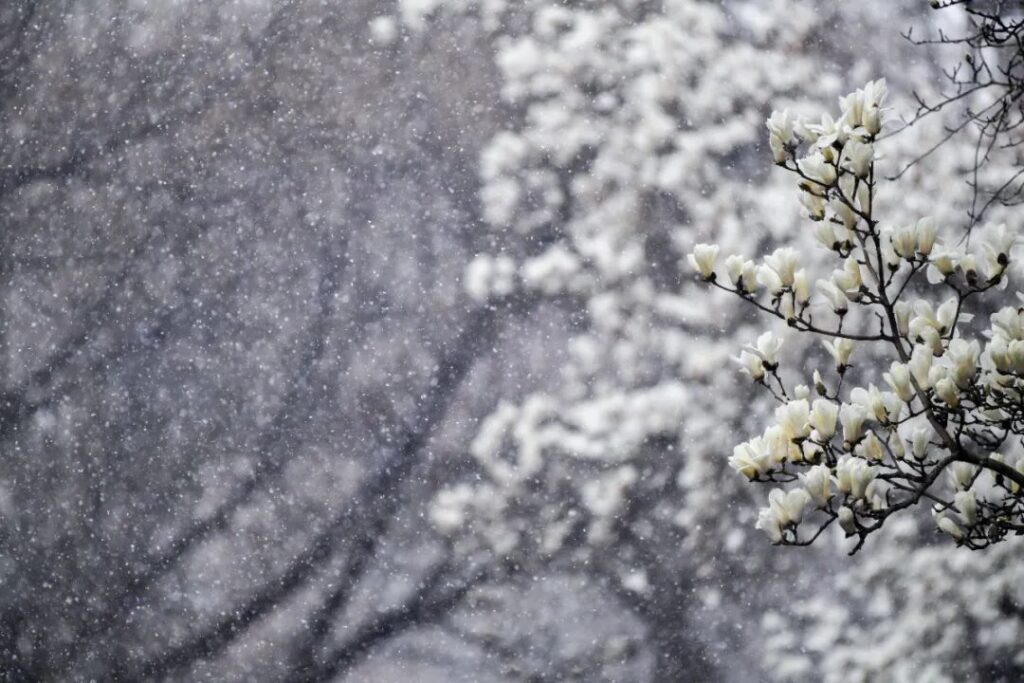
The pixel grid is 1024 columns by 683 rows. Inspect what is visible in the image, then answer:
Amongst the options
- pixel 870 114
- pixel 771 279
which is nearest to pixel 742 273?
pixel 771 279

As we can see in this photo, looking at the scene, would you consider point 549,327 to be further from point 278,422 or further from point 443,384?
point 278,422

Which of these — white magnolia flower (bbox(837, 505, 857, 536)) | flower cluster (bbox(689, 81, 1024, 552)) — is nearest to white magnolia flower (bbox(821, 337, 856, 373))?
flower cluster (bbox(689, 81, 1024, 552))

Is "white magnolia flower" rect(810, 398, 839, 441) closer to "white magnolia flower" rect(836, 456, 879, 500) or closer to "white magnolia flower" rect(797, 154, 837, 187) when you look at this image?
"white magnolia flower" rect(836, 456, 879, 500)

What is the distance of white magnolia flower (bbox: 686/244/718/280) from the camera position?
0.65 metres

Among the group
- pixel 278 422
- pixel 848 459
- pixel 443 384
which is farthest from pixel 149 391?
pixel 848 459

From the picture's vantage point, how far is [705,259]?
2.13 feet

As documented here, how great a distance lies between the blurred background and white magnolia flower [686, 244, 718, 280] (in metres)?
0.06

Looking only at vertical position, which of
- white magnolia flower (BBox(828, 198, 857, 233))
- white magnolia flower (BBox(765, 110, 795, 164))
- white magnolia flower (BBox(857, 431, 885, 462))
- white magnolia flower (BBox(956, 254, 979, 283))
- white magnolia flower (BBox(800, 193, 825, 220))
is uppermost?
white magnolia flower (BBox(765, 110, 795, 164))

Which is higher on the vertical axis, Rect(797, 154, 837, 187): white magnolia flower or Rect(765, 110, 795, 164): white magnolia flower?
Rect(765, 110, 795, 164): white magnolia flower

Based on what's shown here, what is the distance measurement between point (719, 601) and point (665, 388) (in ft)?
0.52

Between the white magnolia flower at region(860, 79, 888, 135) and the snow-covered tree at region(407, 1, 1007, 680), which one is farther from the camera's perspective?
the snow-covered tree at region(407, 1, 1007, 680)

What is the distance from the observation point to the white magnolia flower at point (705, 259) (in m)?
0.65

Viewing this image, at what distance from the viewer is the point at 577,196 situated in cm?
71

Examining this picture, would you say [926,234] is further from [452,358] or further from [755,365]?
[452,358]
